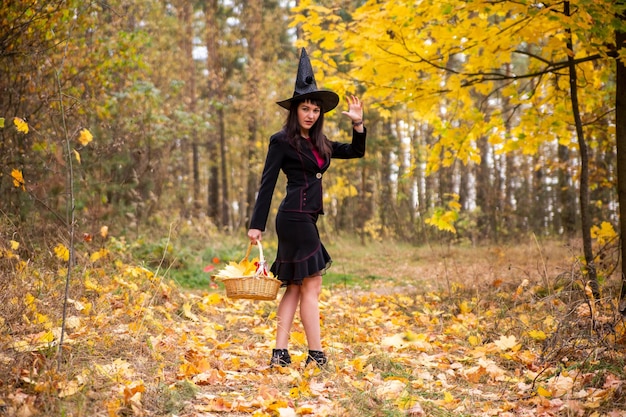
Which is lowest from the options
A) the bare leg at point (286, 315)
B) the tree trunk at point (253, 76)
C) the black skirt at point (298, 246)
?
the bare leg at point (286, 315)

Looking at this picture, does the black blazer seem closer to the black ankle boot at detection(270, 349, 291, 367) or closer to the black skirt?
the black skirt

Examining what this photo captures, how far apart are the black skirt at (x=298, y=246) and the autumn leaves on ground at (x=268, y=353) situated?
0.70 metres

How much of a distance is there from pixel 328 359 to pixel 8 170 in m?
4.76

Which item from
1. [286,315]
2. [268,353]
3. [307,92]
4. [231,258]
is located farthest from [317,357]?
[231,258]

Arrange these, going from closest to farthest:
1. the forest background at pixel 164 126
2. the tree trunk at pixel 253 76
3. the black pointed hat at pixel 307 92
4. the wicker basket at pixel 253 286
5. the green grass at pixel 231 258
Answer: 1. the wicker basket at pixel 253 286
2. the black pointed hat at pixel 307 92
3. the forest background at pixel 164 126
4. the green grass at pixel 231 258
5. the tree trunk at pixel 253 76

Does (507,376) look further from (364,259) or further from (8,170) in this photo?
(364,259)

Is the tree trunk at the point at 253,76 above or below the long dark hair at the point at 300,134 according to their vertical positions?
above

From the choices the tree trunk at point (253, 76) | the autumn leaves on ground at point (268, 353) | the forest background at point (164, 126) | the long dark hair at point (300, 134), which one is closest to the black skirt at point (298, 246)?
the long dark hair at point (300, 134)

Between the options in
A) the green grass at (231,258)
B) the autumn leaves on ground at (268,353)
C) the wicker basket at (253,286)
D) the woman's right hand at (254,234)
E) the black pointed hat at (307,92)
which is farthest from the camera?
the green grass at (231,258)

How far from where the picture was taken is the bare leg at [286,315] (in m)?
4.45

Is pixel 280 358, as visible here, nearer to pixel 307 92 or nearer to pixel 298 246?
pixel 298 246

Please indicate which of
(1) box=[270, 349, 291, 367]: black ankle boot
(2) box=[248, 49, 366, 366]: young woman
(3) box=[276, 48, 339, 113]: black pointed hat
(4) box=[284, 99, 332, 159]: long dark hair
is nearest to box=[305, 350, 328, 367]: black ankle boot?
(2) box=[248, 49, 366, 366]: young woman

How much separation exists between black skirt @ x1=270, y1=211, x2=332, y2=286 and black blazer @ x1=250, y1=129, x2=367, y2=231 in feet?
0.24

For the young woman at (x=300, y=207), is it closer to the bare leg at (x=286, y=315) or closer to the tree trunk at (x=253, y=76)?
the bare leg at (x=286, y=315)
